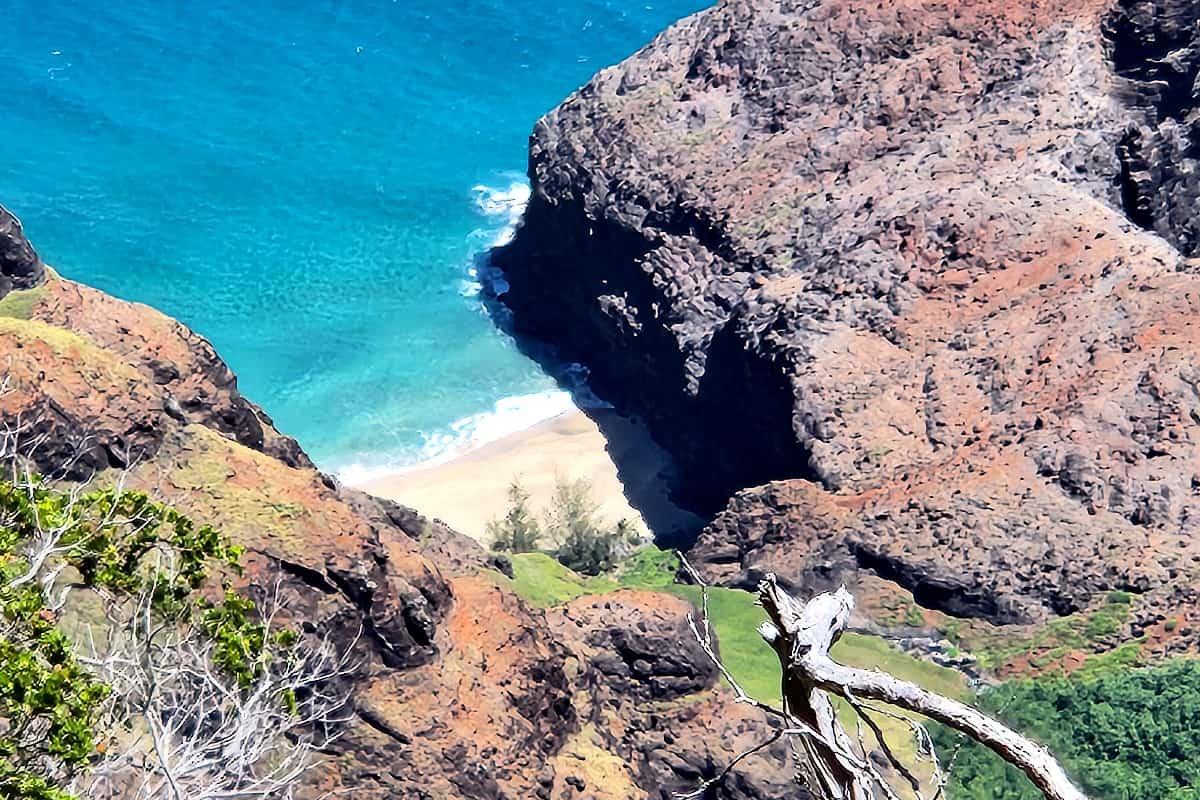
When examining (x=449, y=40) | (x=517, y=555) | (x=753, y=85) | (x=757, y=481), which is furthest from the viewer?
(x=449, y=40)

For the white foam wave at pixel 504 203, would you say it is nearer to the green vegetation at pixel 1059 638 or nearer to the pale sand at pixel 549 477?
the pale sand at pixel 549 477

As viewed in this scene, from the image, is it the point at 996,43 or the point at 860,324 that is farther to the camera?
the point at 996,43

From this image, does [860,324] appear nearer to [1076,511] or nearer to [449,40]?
[1076,511]

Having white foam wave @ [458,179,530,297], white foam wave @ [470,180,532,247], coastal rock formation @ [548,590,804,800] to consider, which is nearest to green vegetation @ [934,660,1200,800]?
coastal rock formation @ [548,590,804,800]

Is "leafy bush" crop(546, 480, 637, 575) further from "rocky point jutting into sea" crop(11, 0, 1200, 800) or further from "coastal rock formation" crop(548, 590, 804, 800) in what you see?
"coastal rock formation" crop(548, 590, 804, 800)

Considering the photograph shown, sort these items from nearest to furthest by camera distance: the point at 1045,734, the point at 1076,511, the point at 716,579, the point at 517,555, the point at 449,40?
the point at 1045,734
the point at 1076,511
the point at 517,555
the point at 716,579
the point at 449,40

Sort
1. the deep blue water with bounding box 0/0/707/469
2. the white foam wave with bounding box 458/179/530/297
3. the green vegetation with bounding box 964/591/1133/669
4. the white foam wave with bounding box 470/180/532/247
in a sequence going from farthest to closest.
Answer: the white foam wave with bounding box 470/180/532/247, the white foam wave with bounding box 458/179/530/297, the deep blue water with bounding box 0/0/707/469, the green vegetation with bounding box 964/591/1133/669

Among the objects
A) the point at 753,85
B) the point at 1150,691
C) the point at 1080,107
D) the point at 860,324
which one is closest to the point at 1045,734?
the point at 1150,691
